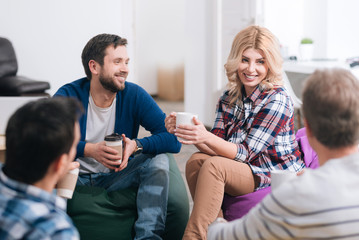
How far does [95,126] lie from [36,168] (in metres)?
1.22

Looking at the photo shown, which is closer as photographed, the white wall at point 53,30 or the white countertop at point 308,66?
the white countertop at point 308,66

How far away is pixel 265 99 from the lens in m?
2.08

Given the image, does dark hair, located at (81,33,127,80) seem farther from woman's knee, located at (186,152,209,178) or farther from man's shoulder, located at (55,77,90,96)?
woman's knee, located at (186,152,209,178)

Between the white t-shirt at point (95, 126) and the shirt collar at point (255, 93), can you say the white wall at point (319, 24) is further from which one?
the white t-shirt at point (95, 126)

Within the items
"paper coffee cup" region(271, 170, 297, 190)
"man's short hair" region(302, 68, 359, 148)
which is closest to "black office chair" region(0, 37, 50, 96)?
"paper coffee cup" region(271, 170, 297, 190)

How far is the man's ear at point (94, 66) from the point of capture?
90.2 inches

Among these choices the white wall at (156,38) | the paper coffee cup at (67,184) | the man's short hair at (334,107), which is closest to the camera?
the man's short hair at (334,107)

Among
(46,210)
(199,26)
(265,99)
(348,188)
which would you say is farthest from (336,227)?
(199,26)

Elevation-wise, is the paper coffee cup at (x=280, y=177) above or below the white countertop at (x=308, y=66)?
below

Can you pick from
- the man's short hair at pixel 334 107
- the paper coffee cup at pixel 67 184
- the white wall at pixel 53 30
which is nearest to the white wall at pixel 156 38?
the white wall at pixel 53 30

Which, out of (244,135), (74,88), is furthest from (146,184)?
(74,88)

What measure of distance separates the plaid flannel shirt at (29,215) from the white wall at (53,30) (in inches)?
182

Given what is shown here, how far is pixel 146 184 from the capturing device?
2082 mm

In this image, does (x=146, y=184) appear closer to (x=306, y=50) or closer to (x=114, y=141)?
(x=114, y=141)
